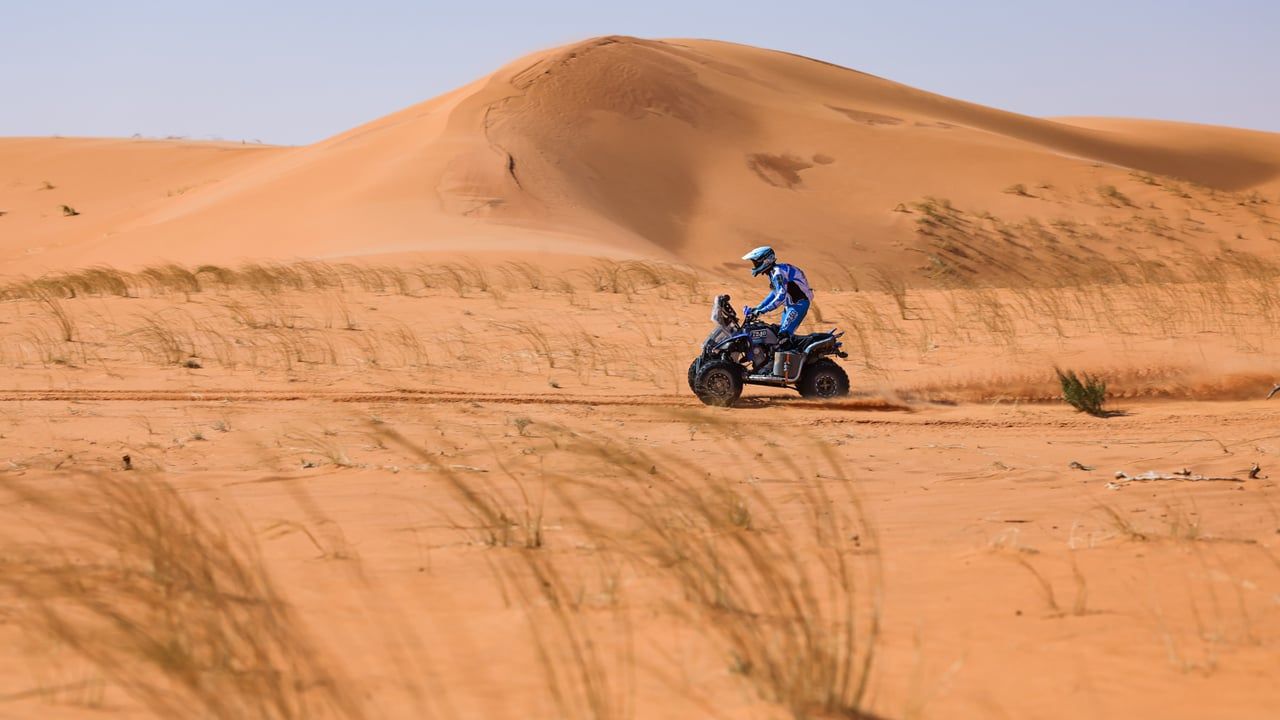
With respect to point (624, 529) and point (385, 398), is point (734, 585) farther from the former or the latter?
point (385, 398)

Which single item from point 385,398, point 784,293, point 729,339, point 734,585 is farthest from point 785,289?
point 734,585

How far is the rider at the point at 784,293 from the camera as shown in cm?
1136

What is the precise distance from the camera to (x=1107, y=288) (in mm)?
21406

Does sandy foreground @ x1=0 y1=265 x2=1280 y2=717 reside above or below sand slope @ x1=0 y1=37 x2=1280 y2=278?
below

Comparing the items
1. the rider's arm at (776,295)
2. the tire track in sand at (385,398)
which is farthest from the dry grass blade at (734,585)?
the tire track in sand at (385,398)

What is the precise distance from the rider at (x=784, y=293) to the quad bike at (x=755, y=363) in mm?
114

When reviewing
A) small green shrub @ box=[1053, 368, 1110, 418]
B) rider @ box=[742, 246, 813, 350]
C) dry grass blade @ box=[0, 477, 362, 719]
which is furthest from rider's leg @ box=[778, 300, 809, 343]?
dry grass blade @ box=[0, 477, 362, 719]

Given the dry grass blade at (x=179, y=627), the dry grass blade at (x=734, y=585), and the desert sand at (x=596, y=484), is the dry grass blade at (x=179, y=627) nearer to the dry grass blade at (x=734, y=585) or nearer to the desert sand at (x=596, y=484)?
the desert sand at (x=596, y=484)

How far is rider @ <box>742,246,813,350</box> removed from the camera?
11.4 meters

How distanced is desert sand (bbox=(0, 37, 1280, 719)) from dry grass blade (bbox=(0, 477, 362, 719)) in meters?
0.03

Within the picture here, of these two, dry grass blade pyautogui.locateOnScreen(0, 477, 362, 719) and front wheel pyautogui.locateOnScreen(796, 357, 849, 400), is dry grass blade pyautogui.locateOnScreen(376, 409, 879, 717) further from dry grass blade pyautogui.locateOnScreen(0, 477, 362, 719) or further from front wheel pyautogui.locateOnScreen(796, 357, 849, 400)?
front wheel pyautogui.locateOnScreen(796, 357, 849, 400)

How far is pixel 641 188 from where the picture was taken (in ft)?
132

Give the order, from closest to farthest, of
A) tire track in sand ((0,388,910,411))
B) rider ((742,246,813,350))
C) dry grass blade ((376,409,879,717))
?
dry grass blade ((376,409,879,717))
rider ((742,246,813,350))
tire track in sand ((0,388,910,411))

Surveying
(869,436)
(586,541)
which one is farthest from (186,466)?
(869,436)
